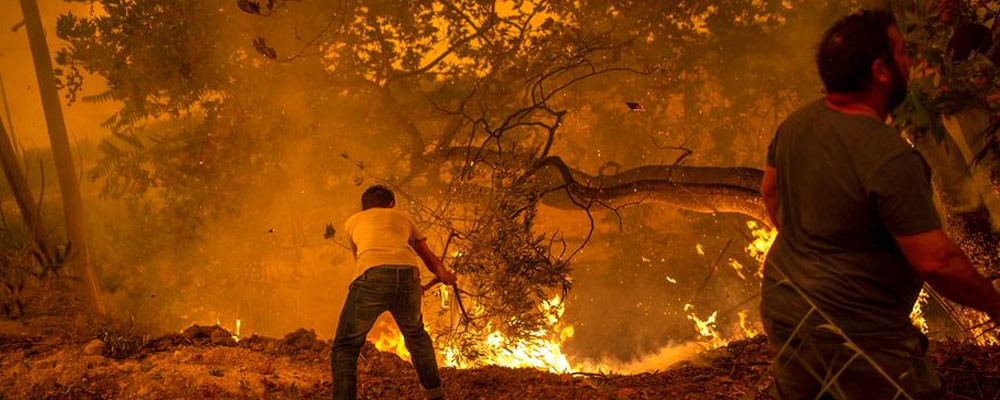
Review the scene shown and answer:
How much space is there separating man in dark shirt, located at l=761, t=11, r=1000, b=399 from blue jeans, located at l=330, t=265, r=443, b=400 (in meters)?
2.74

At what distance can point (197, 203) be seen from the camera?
10.5 meters

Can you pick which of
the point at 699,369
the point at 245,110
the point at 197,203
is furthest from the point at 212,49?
the point at 699,369

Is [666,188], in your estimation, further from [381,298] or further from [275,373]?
[275,373]

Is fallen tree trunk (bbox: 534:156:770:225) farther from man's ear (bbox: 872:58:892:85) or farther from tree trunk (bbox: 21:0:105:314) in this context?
tree trunk (bbox: 21:0:105:314)

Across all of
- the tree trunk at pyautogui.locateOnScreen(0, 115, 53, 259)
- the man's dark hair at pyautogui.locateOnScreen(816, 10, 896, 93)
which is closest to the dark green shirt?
the man's dark hair at pyautogui.locateOnScreen(816, 10, 896, 93)

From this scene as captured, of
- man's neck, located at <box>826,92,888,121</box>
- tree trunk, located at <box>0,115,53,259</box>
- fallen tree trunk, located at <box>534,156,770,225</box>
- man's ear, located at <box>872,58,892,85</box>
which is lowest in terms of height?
man's neck, located at <box>826,92,888,121</box>

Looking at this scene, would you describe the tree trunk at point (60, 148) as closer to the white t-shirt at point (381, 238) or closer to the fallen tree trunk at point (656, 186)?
the fallen tree trunk at point (656, 186)

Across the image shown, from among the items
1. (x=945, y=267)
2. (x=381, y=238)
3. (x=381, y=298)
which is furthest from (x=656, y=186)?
(x=945, y=267)

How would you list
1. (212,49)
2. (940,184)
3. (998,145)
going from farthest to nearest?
(212,49)
(940,184)
(998,145)

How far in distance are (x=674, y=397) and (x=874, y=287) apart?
2.56 m

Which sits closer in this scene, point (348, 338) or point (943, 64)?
point (943, 64)

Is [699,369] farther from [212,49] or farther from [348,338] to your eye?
[212,49]

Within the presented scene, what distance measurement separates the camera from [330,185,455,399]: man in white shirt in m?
4.19

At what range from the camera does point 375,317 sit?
435cm
